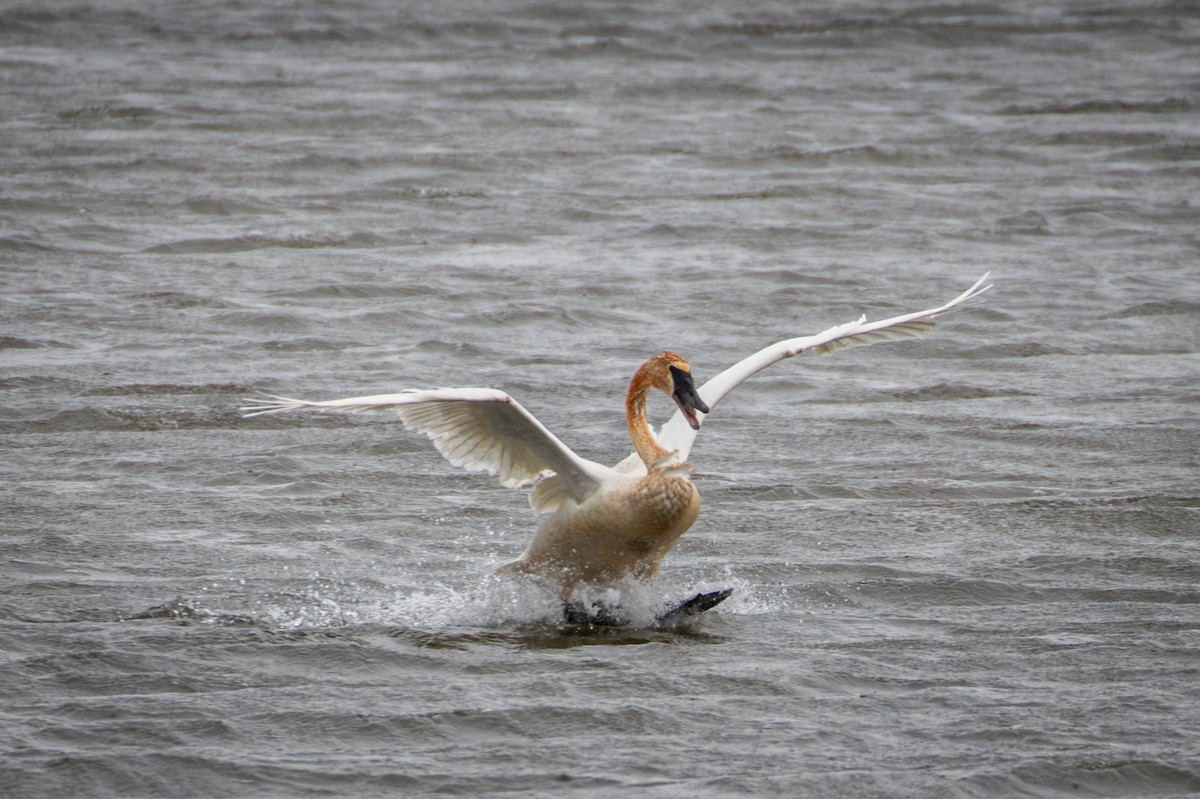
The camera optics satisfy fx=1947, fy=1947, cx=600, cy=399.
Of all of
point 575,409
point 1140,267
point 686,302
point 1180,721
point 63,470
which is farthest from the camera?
point 1140,267

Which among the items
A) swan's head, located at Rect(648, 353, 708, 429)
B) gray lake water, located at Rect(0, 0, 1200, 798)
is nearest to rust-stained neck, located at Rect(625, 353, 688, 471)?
swan's head, located at Rect(648, 353, 708, 429)

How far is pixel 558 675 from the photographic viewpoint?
743cm

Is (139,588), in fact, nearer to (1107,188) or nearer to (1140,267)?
(1140,267)

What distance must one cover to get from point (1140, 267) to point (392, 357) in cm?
648

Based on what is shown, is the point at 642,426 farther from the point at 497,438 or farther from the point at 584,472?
the point at 497,438

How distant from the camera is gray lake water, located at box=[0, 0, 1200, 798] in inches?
272

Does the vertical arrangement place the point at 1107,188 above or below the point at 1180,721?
above

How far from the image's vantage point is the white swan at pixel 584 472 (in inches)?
316

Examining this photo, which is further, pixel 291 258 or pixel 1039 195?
pixel 1039 195

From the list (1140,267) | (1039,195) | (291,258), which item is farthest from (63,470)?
(1039,195)

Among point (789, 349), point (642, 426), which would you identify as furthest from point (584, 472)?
point (789, 349)

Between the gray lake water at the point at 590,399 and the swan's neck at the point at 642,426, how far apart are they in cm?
63

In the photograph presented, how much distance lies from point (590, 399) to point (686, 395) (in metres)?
3.78

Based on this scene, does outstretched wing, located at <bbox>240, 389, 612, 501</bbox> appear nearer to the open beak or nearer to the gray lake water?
the open beak
